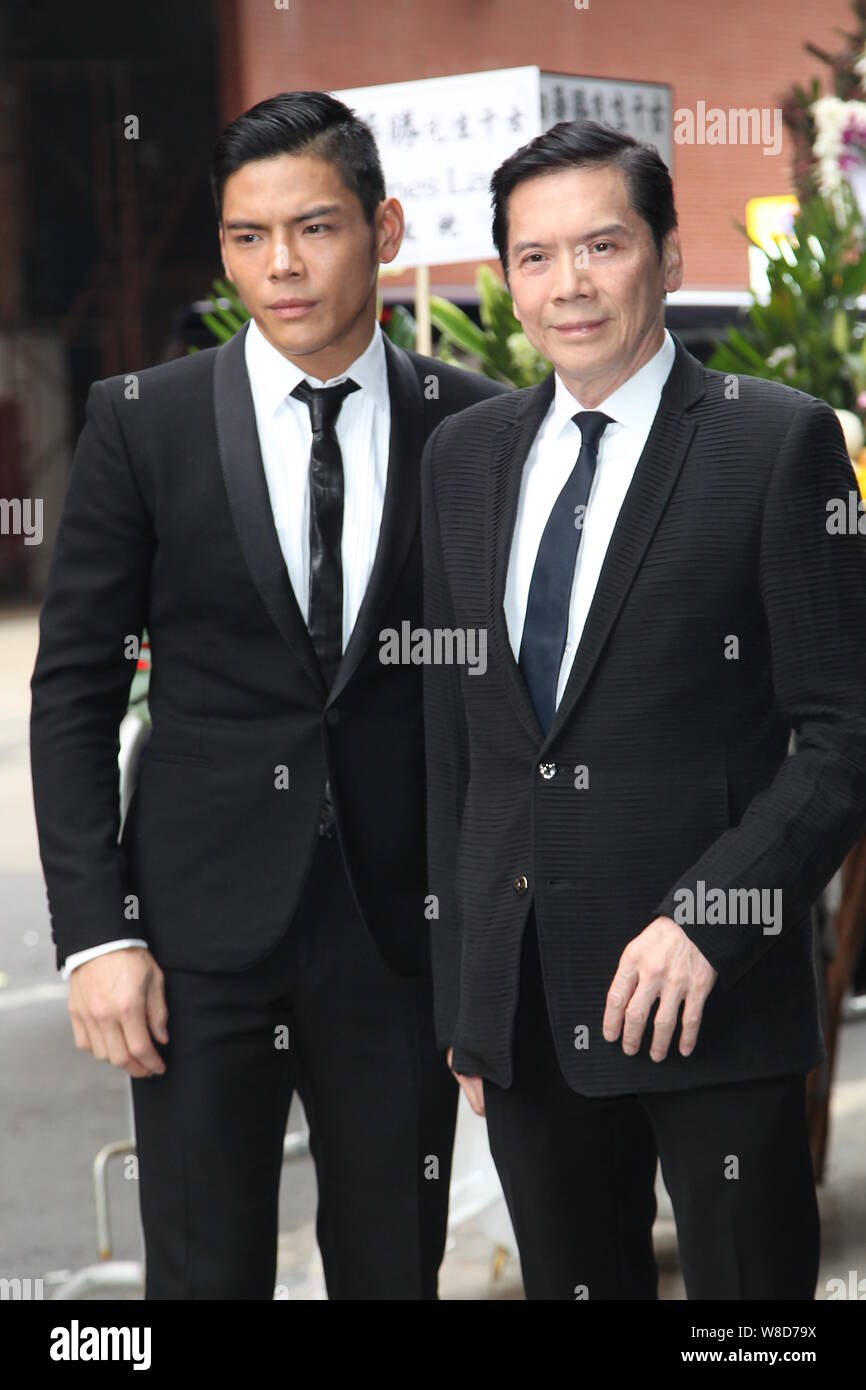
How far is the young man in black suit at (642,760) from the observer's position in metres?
1.57

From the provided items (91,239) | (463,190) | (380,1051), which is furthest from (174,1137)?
(91,239)

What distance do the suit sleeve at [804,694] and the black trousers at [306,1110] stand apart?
435mm

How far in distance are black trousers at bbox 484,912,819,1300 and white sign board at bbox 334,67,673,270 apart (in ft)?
5.01

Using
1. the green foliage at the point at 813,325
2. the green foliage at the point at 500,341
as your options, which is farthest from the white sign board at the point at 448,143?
the green foliage at the point at 813,325

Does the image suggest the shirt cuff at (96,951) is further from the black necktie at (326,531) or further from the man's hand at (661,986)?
the man's hand at (661,986)

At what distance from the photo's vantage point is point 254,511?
1817 millimetres

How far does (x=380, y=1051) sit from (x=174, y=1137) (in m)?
0.25

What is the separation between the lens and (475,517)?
1.73 metres

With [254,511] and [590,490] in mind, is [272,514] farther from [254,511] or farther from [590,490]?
[590,490]

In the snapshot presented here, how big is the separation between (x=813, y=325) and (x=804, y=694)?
151 cm

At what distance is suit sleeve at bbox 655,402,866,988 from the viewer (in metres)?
1.55

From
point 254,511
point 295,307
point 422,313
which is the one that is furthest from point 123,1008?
point 422,313

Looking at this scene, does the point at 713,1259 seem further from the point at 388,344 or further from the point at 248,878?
the point at 388,344

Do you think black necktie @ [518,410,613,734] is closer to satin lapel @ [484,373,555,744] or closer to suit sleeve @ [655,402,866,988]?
satin lapel @ [484,373,555,744]
